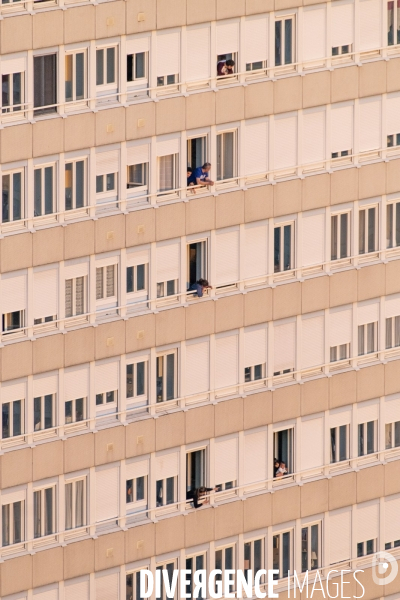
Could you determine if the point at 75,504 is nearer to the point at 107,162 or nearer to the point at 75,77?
the point at 107,162

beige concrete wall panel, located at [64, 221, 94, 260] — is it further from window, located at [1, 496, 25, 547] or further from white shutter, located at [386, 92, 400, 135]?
white shutter, located at [386, 92, 400, 135]

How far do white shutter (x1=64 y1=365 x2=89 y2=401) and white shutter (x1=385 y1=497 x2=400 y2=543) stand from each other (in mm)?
15459

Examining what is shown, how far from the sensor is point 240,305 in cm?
10312

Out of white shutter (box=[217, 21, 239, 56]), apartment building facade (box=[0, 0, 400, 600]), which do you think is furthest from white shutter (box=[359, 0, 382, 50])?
white shutter (box=[217, 21, 239, 56])

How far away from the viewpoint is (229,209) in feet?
334

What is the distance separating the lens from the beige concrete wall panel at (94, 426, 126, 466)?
100 metres

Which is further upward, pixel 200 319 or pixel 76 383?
pixel 200 319

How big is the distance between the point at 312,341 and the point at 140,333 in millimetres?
8392

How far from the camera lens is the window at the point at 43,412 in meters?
98.9

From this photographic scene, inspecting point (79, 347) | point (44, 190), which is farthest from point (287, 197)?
point (44, 190)

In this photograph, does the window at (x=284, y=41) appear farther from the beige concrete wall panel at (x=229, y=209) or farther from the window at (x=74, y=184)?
the window at (x=74, y=184)

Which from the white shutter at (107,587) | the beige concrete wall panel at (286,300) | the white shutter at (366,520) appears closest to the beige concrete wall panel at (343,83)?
the beige concrete wall panel at (286,300)

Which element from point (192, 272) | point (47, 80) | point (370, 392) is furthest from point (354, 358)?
point (47, 80)

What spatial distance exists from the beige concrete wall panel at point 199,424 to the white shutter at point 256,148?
911 centimetres
